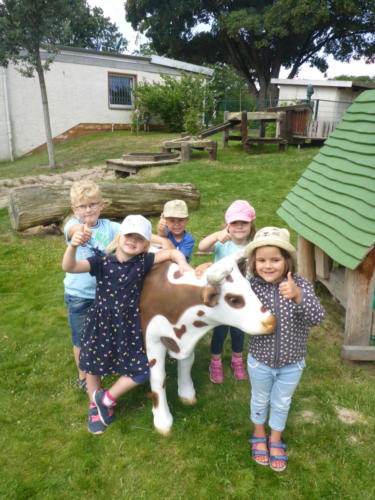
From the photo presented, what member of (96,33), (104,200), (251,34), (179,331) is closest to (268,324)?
(179,331)

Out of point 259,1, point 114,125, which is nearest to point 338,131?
point 114,125

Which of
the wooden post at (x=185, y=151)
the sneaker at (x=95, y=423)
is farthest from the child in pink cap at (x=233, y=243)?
the wooden post at (x=185, y=151)

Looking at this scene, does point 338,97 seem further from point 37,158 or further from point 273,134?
point 37,158

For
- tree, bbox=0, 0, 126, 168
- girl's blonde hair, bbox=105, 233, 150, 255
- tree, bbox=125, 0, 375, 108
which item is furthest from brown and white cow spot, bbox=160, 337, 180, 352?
tree, bbox=125, 0, 375, 108

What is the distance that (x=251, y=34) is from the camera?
22.0 meters

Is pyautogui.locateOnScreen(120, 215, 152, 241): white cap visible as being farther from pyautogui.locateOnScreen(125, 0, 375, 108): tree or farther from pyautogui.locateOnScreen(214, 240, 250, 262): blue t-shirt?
pyautogui.locateOnScreen(125, 0, 375, 108): tree

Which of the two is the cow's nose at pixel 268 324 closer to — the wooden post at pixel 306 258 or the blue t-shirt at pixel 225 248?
the blue t-shirt at pixel 225 248

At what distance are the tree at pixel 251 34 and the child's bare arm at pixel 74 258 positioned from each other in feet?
69.2

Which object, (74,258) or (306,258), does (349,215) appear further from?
(74,258)

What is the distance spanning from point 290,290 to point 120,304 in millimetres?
1142

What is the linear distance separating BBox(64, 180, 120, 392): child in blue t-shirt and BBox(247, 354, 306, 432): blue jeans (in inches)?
55.9

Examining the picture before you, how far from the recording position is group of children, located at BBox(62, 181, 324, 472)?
221 cm

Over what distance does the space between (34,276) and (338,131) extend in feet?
15.2

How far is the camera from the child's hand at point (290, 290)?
2.07 m
